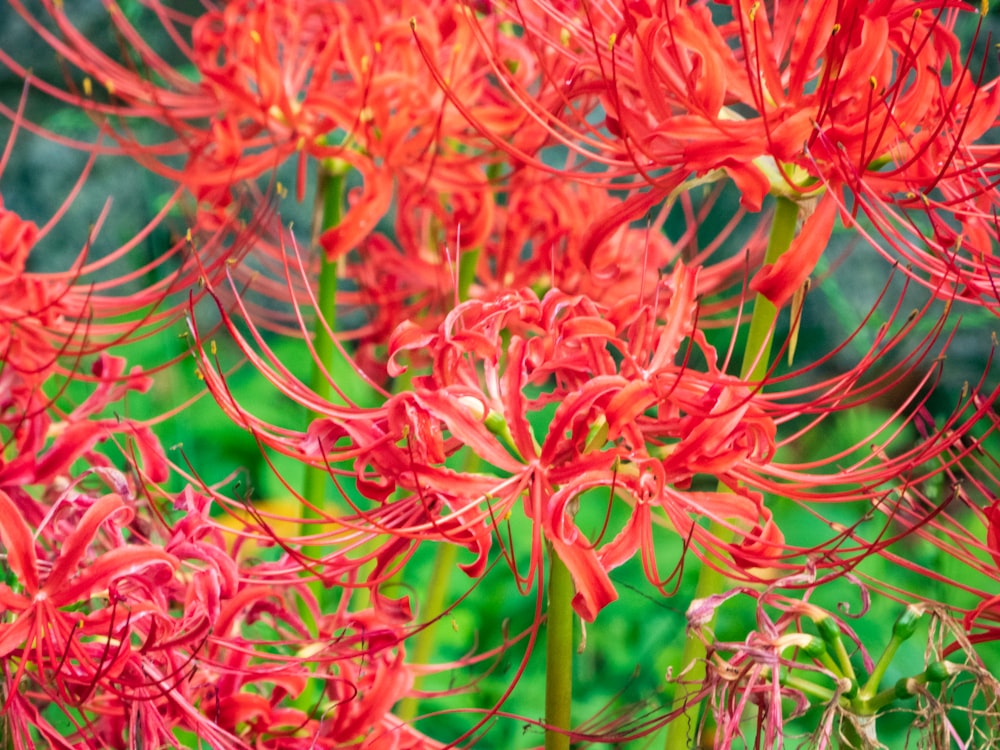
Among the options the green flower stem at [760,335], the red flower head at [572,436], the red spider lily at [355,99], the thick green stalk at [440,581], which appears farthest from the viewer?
the thick green stalk at [440,581]

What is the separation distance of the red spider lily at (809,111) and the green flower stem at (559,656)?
0.21 metres

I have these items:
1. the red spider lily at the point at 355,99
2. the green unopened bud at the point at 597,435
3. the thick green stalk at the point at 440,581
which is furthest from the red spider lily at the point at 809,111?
the thick green stalk at the point at 440,581

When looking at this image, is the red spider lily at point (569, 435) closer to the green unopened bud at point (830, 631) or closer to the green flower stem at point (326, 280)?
the green unopened bud at point (830, 631)

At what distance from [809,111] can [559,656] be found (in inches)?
13.3

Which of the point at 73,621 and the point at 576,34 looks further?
the point at 576,34

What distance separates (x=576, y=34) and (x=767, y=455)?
0.31 m

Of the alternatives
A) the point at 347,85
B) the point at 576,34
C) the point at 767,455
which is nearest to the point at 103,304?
the point at 347,85

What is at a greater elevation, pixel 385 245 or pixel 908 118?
pixel 908 118

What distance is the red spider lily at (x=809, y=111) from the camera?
2.19ft

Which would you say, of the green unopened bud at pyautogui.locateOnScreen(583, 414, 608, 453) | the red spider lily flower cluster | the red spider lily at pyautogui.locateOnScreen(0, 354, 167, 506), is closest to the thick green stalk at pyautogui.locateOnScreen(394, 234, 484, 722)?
the red spider lily flower cluster

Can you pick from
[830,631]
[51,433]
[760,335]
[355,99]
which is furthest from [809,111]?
[51,433]

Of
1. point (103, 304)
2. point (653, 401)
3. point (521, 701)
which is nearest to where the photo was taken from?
point (653, 401)

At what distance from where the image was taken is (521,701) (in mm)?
1324

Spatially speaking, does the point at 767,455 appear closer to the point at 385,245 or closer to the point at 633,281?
the point at 633,281
